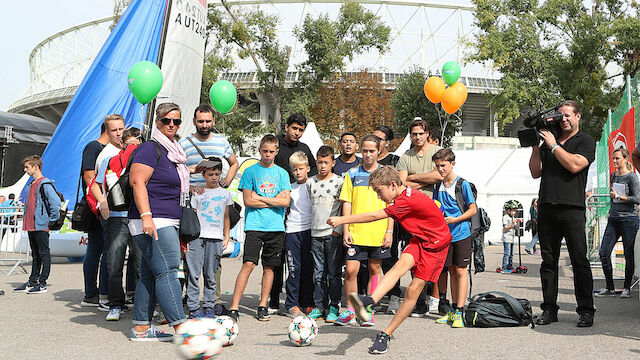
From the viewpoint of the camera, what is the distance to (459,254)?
6.06 m

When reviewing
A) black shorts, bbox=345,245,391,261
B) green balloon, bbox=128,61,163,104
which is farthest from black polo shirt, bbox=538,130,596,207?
green balloon, bbox=128,61,163,104

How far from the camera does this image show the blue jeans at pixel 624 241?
787 centimetres

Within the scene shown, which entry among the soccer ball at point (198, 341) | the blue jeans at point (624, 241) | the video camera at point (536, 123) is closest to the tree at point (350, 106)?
the blue jeans at point (624, 241)

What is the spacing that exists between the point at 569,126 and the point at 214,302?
3.70m

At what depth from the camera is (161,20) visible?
40.2 ft

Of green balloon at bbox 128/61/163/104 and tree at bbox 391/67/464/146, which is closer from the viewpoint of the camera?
green balloon at bbox 128/61/163/104

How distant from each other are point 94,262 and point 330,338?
2904 mm

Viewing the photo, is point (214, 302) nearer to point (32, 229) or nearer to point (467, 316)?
point (467, 316)

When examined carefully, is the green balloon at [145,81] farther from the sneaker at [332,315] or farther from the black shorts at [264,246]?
the sneaker at [332,315]

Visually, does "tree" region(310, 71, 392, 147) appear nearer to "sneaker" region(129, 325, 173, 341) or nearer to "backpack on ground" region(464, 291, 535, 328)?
"backpack on ground" region(464, 291, 535, 328)

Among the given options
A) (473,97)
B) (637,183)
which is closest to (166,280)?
(637,183)

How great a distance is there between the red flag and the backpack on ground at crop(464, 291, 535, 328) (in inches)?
180

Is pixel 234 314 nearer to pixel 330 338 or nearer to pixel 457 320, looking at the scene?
pixel 330 338

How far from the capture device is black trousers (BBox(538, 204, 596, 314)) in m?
5.63
